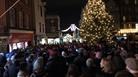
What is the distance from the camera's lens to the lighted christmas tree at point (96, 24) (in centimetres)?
4606

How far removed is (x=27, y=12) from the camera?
2122 inches

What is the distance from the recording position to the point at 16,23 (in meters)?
43.2

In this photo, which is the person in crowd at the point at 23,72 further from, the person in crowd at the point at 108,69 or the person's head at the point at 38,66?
the person in crowd at the point at 108,69

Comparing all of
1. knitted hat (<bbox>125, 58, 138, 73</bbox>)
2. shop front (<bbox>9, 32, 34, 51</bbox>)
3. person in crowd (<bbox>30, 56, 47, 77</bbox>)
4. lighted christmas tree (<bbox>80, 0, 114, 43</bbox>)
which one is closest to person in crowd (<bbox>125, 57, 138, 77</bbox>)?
knitted hat (<bbox>125, 58, 138, 73</bbox>)

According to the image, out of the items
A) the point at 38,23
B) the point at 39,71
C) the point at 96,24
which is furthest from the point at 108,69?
the point at 38,23

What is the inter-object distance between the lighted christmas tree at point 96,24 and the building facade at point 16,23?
6.89 m

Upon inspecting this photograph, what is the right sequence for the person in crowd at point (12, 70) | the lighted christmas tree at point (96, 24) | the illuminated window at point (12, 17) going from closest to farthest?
the person in crowd at point (12, 70)
the illuminated window at point (12, 17)
the lighted christmas tree at point (96, 24)

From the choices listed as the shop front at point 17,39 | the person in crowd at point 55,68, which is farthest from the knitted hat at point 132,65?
the shop front at point 17,39

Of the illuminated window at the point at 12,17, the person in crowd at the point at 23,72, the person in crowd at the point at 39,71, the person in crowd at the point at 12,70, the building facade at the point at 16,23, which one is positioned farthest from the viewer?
the illuminated window at the point at 12,17

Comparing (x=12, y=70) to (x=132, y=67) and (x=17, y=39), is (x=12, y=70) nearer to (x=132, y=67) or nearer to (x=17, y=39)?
(x=132, y=67)

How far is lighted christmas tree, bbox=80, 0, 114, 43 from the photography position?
46.1 m

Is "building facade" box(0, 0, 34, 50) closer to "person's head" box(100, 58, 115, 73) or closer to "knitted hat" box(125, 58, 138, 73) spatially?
"person's head" box(100, 58, 115, 73)

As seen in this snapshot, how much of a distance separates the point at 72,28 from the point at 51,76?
8074cm

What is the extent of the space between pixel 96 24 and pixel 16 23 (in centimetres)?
912
